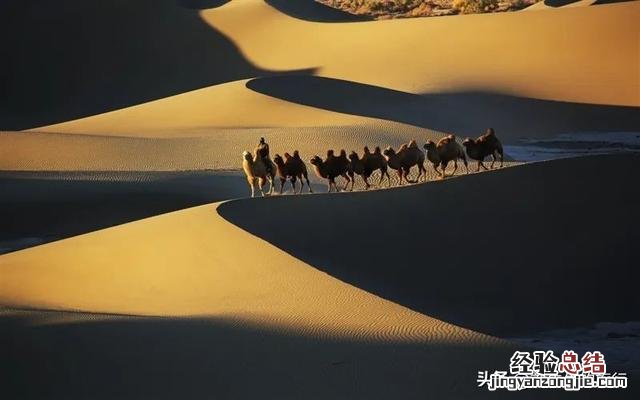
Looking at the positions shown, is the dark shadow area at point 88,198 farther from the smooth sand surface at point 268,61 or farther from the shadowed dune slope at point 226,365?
the shadowed dune slope at point 226,365

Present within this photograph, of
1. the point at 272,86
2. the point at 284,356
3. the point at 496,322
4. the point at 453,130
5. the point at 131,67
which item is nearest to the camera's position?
the point at 284,356

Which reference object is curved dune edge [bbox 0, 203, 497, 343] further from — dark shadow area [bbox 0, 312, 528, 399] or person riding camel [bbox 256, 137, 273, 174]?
person riding camel [bbox 256, 137, 273, 174]

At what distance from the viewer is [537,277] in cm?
1451

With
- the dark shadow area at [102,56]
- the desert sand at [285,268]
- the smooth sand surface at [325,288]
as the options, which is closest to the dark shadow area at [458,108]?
the desert sand at [285,268]

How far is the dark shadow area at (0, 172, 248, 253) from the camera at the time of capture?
75.9ft

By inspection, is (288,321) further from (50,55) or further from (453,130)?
(50,55)

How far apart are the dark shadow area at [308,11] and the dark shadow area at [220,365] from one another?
4693 cm

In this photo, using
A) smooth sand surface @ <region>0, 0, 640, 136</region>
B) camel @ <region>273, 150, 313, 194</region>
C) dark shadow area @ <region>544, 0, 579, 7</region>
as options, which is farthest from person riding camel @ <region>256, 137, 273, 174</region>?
dark shadow area @ <region>544, 0, 579, 7</region>

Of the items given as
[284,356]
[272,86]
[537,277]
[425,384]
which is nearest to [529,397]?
[425,384]

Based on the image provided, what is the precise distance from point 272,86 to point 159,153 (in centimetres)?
1016

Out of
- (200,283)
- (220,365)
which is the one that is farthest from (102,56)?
(220,365)

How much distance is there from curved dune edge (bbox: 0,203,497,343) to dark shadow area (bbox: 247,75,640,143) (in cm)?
1948

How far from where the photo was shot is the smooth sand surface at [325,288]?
34.1 feet

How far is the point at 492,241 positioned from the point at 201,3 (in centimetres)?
5093
